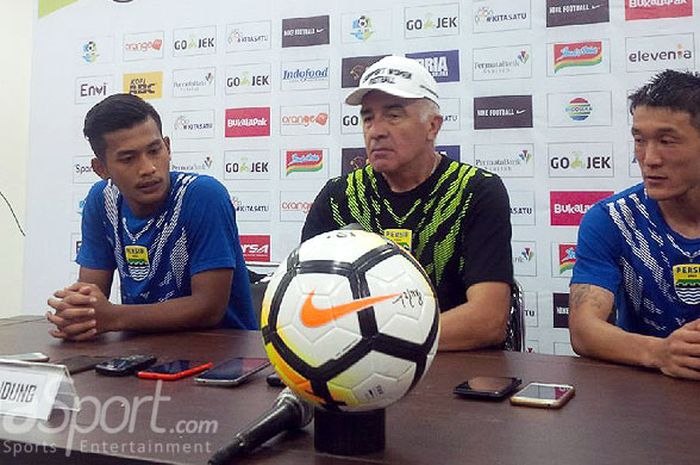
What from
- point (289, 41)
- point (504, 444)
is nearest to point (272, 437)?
point (504, 444)

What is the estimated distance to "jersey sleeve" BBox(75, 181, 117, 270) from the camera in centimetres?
215

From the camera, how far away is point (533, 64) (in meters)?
2.83

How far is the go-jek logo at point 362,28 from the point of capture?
3.10 meters

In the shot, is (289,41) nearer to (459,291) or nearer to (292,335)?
(459,291)

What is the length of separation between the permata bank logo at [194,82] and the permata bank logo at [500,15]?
1350mm

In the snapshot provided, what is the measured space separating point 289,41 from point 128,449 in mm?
2696

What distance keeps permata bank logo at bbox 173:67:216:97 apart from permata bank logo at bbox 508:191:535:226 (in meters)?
1.62

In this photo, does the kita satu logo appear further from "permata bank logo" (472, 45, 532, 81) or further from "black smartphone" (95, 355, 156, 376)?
"black smartphone" (95, 355, 156, 376)

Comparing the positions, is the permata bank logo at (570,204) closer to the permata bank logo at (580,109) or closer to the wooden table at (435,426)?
the permata bank logo at (580,109)

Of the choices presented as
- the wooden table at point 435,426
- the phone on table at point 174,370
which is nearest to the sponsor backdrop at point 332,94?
the wooden table at point 435,426

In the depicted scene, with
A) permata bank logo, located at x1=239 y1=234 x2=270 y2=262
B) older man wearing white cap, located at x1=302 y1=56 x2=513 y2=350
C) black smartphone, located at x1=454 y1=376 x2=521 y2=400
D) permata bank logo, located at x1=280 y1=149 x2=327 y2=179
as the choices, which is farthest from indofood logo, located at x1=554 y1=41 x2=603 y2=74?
black smartphone, located at x1=454 y1=376 x2=521 y2=400

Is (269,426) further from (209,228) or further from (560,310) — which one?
(560,310)

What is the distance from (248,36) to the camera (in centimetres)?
336

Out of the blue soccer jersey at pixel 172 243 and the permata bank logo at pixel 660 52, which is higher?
the permata bank logo at pixel 660 52
